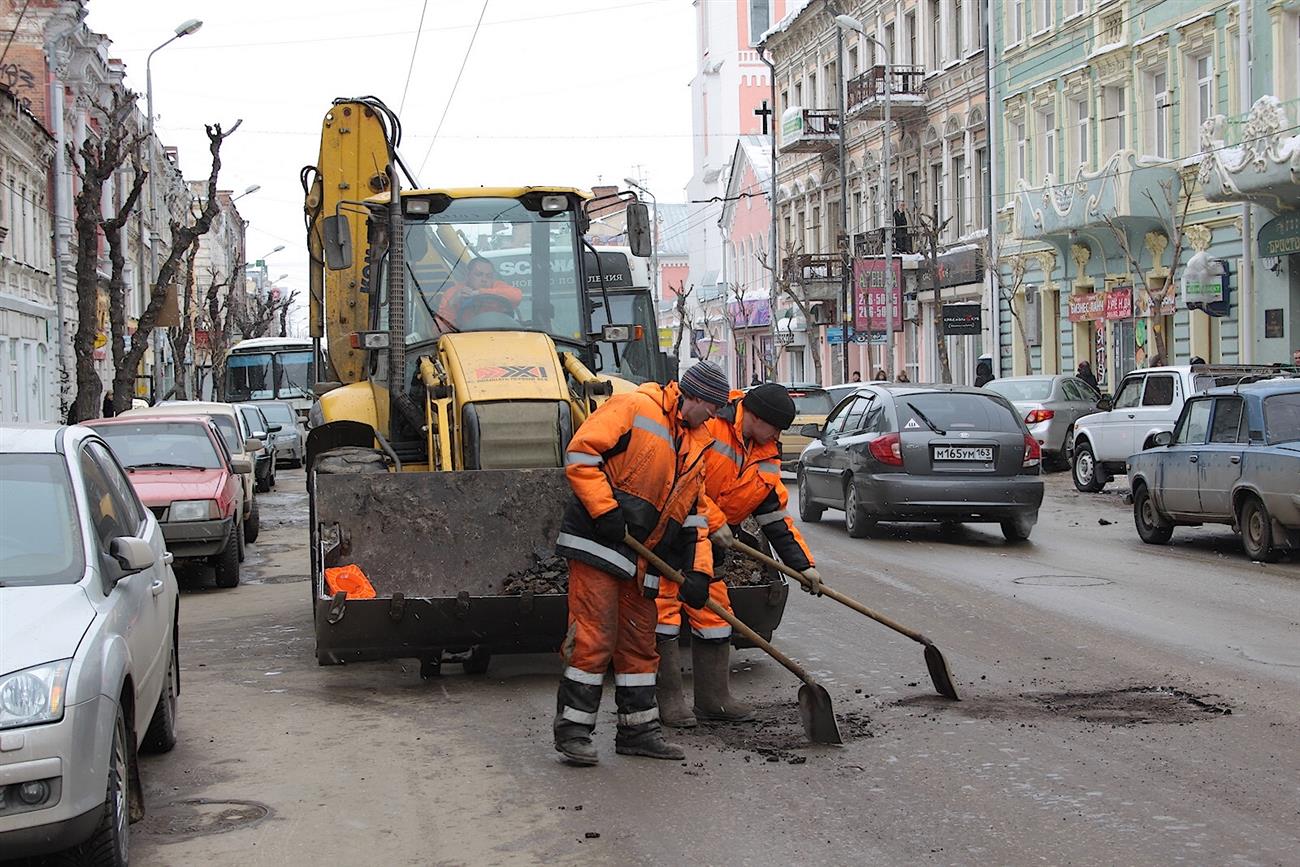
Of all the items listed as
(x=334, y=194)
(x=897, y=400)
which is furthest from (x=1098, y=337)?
(x=334, y=194)

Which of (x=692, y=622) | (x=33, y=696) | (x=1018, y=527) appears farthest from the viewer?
(x=1018, y=527)

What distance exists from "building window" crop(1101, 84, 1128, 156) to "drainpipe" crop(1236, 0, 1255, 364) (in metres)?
5.36

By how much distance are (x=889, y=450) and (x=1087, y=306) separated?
2040 centimetres

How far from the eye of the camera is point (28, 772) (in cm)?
494

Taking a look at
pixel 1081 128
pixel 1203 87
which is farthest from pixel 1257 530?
pixel 1081 128

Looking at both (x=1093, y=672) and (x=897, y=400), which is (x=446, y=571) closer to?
(x=1093, y=672)

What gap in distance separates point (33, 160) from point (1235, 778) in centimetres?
3993

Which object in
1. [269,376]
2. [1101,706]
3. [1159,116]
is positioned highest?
[1159,116]

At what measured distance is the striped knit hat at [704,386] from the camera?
23.3 feet

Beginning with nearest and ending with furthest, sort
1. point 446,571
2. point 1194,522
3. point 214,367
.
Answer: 1. point 446,571
2. point 1194,522
3. point 214,367

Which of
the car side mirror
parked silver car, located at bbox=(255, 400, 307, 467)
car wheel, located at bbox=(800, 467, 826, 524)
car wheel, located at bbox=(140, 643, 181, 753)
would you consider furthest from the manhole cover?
parked silver car, located at bbox=(255, 400, 307, 467)

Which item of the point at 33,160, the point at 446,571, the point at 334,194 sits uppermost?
the point at 33,160

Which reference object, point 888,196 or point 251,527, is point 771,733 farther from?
point 888,196

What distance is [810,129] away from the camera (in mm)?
52125
